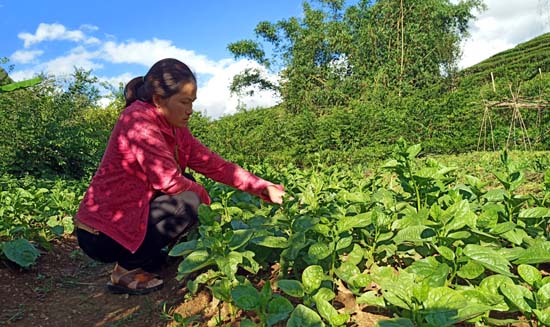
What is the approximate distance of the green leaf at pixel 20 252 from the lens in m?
2.85

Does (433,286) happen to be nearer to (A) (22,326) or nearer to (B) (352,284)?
(B) (352,284)

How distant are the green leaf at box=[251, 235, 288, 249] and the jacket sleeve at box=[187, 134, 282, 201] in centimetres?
65

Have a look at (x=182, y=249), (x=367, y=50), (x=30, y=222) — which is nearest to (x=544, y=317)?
(x=182, y=249)

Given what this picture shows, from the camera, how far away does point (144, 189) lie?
254 cm

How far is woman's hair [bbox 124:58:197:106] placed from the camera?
2455mm

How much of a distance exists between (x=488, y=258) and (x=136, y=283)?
5.91 ft

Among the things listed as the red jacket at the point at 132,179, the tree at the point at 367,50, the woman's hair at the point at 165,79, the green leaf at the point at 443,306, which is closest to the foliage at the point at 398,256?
the green leaf at the point at 443,306

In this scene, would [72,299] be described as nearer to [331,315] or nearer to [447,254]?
[331,315]

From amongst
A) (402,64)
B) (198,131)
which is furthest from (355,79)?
(198,131)

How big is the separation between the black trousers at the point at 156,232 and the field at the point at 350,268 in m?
0.12

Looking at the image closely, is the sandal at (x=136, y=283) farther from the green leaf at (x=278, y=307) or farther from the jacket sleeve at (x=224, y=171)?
the green leaf at (x=278, y=307)

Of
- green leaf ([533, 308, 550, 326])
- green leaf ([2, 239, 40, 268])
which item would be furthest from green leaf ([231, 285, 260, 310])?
green leaf ([2, 239, 40, 268])

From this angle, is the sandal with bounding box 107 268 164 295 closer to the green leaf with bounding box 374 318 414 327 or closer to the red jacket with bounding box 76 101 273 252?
the red jacket with bounding box 76 101 273 252

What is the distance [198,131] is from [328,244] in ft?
37.6
